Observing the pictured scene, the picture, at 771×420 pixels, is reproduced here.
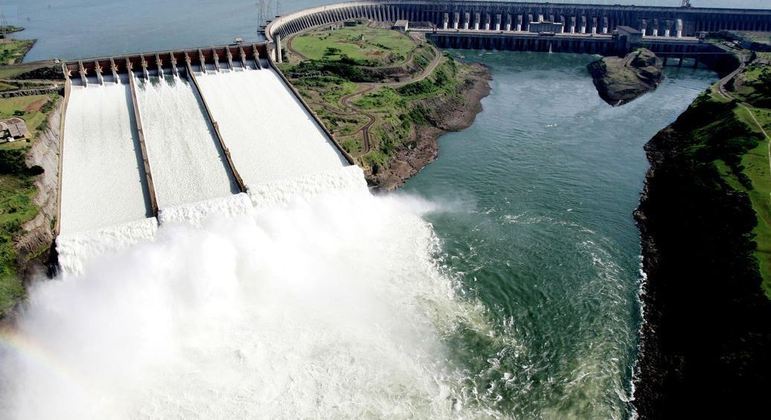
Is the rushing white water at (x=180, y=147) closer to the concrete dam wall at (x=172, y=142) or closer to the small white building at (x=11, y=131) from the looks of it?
the concrete dam wall at (x=172, y=142)

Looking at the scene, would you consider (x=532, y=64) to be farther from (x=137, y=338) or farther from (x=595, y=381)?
(x=137, y=338)

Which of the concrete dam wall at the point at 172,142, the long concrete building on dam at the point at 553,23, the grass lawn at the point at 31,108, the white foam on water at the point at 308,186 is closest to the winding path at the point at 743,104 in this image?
the long concrete building on dam at the point at 553,23

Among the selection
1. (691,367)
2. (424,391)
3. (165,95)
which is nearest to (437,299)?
(424,391)

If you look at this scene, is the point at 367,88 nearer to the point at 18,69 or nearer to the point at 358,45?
the point at 358,45

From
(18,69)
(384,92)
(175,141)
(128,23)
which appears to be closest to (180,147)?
(175,141)

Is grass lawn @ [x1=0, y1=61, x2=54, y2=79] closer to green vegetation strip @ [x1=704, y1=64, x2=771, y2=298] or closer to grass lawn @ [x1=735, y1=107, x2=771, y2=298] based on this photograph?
grass lawn @ [x1=735, y1=107, x2=771, y2=298]
